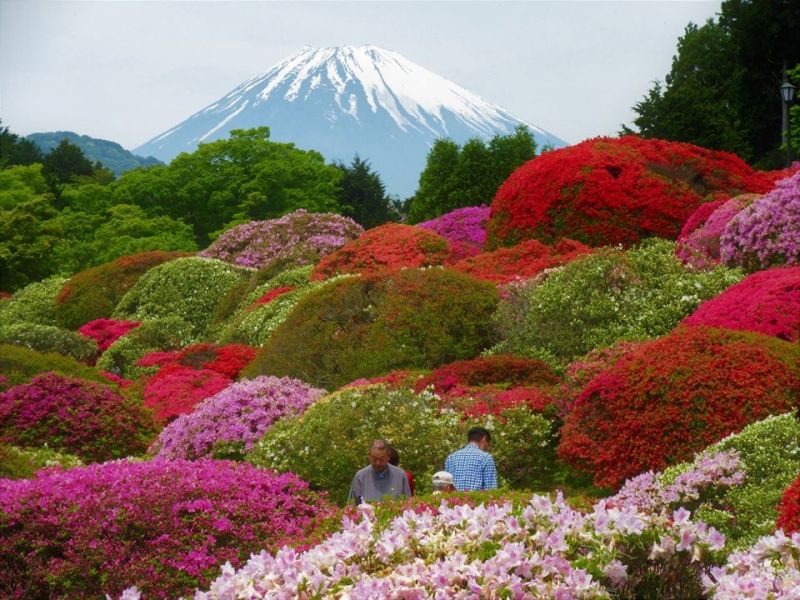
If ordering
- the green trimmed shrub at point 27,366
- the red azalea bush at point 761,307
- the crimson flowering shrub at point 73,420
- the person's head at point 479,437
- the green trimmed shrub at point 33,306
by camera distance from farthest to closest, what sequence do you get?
the green trimmed shrub at point 33,306 < the green trimmed shrub at point 27,366 < the crimson flowering shrub at point 73,420 < the red azalea bush at point 761,307 < the person's head at point 479,437

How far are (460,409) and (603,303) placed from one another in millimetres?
3501

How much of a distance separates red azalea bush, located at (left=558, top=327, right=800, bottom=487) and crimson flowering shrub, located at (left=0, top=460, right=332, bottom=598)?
11.1 feet

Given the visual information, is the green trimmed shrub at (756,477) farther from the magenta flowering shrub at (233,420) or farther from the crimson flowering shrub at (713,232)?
the crimson flowering shrub at (713,232)

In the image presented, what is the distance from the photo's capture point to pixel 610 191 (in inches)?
846

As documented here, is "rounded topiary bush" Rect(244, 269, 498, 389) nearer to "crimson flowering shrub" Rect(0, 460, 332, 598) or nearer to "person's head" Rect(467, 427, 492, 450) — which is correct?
"person's head" Rect(467, 427, 492, 450)

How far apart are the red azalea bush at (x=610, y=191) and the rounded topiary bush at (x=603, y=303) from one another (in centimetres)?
580

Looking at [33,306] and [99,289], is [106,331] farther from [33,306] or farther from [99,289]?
[33,306]

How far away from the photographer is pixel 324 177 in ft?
185

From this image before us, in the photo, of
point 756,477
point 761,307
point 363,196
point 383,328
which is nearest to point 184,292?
point 383,328

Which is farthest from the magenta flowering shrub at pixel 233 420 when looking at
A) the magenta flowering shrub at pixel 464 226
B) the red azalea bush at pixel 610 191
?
the magenta flowering shrub at pixel 464 226

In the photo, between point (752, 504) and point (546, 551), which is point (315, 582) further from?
point (752, 504)

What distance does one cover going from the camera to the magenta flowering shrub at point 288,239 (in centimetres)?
2988

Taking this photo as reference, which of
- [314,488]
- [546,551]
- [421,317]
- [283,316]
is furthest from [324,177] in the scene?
[546,551]

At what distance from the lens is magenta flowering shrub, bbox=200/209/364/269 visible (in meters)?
29.9
